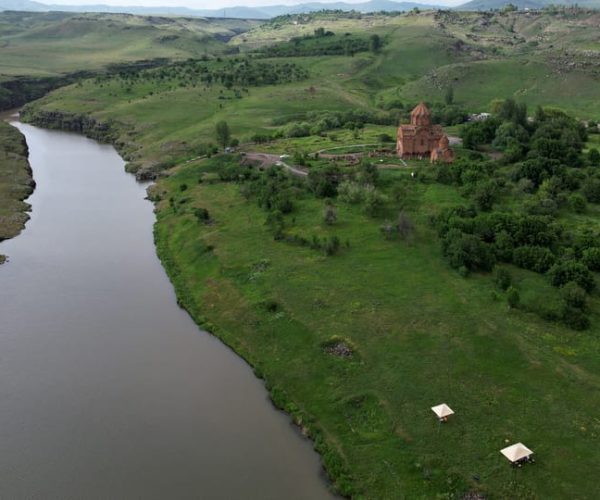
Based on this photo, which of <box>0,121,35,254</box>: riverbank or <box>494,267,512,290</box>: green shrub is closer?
<box>494,267,512,290</box>: green shrub

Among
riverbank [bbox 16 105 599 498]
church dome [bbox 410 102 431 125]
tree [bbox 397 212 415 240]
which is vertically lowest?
riverbank [bbox 16 105 599 498]

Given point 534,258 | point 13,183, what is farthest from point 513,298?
point 13,183

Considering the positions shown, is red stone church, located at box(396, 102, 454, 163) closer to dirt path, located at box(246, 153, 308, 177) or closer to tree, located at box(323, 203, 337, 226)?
dirt path, located at box(246, 153, 308, 177)

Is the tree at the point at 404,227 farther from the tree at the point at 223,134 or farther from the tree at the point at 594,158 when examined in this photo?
the tree at the point at 223,134

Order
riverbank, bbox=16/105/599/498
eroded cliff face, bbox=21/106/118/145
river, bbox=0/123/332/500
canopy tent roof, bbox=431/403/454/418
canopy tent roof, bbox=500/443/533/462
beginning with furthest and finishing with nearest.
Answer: eroded cliff face, bbox=21/106/118/145 → canopy tent roof, bbox=431/403/454/418 → river, bbox=0/123/332/500 → riverbank, bbox=16/105/599/498 → canopy tent roof, bbox=500/443/533/462

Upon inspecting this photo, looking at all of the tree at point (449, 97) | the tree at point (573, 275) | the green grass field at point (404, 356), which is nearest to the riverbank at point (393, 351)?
the green grass field at point (404, 356)

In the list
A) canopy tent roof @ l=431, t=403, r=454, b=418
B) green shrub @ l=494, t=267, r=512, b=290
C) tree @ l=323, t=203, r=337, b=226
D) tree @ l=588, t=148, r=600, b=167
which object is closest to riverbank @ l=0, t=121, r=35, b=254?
tree @ l=323, t=203, r=337, b=226

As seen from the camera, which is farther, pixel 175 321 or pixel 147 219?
pixel 147 219

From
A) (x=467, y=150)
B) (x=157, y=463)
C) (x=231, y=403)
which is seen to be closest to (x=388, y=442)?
(x=231, y=403)

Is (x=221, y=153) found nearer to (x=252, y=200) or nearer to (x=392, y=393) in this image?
(x=252, y=200)
